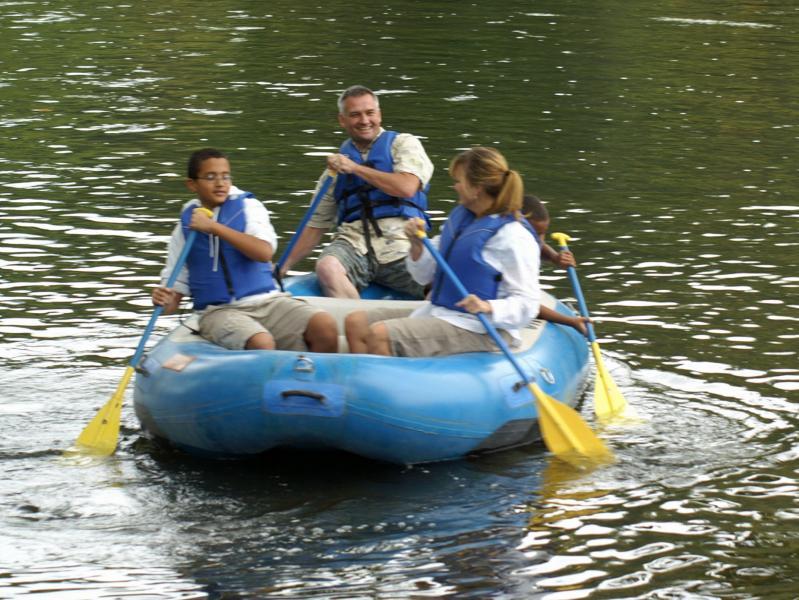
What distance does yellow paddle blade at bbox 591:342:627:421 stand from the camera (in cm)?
674

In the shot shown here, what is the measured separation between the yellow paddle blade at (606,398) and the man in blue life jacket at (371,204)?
3.76ft

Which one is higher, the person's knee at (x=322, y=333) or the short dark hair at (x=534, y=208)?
the short dark hair at (x=534, y=208)

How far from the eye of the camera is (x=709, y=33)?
784 inches

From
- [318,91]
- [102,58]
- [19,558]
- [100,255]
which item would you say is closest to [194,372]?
[19,558]

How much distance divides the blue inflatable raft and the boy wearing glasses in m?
0.16

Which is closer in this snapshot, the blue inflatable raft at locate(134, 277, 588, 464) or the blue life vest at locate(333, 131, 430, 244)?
the blue inflatable raft at locate(134, 277, 588, 464)

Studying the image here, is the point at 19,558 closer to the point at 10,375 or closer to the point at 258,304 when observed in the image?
the point at 258,304

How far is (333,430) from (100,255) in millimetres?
4043

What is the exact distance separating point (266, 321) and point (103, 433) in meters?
0.76

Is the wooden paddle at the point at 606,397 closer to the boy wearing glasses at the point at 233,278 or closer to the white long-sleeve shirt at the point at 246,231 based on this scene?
the boy wearing glasses at the point at 233,278

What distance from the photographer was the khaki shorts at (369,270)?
7.53 m

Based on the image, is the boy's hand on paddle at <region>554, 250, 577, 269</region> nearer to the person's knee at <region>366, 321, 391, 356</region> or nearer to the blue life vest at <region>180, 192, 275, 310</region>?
the person's knee at <region>366, 321, 391, 356</region>

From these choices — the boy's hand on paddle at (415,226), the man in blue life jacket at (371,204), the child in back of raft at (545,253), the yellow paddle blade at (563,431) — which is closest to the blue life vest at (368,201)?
the man in blue life jacket at (371,204)

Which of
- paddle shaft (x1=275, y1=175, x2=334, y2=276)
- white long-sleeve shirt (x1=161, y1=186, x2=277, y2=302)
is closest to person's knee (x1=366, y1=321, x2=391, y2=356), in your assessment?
white long-sleeve shirt (x1=161, y1=186, x2=277, y2=302)
